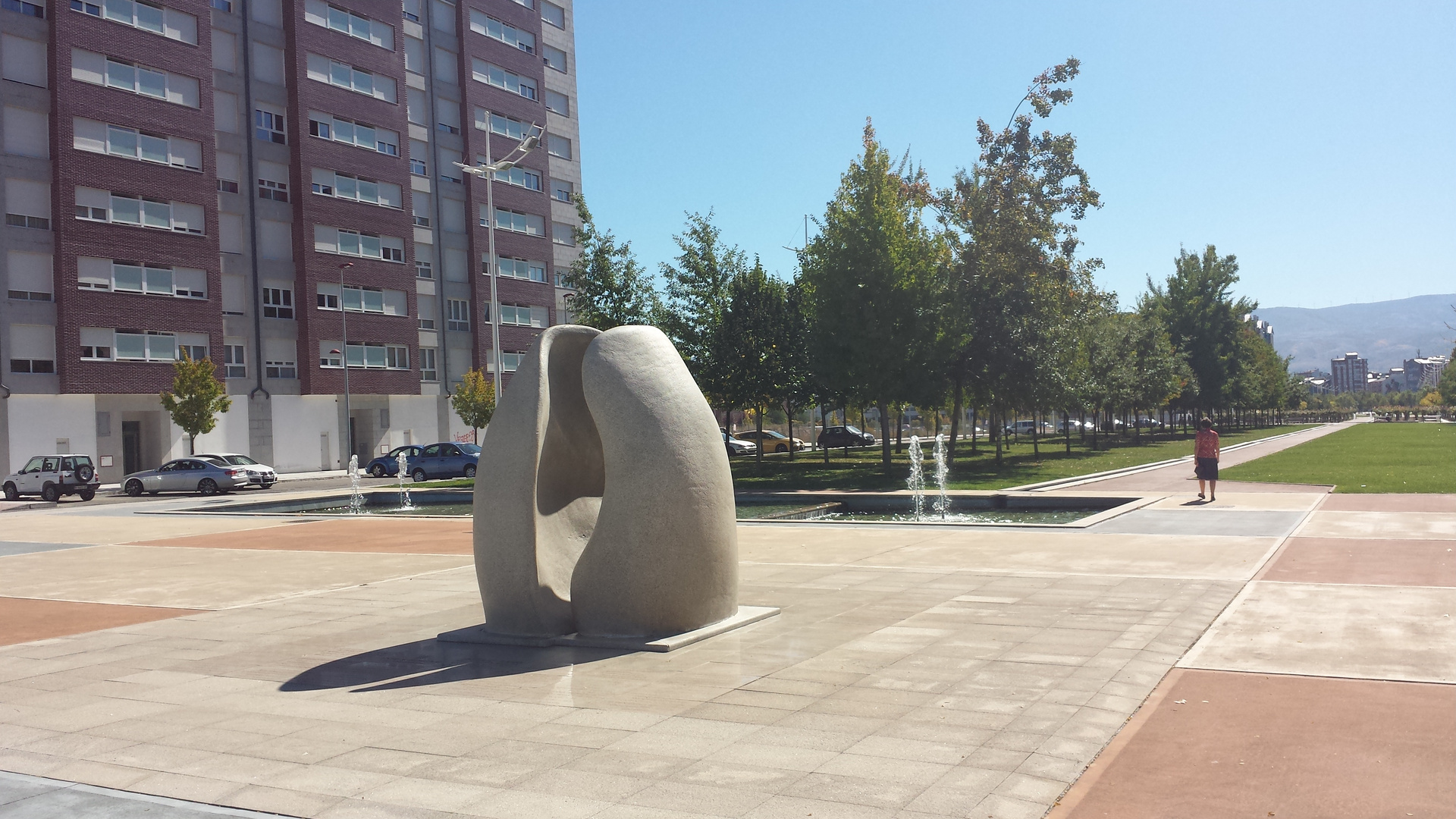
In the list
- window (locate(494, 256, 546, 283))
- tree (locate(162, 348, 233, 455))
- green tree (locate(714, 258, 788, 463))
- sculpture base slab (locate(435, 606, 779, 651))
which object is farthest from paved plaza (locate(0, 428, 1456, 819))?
window (locate(494, 256, 546, 283))

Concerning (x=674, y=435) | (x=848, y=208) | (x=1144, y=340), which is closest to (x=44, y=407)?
(x=848, y=208)

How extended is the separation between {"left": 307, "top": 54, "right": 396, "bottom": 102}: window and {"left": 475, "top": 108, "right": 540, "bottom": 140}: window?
20.3 feet

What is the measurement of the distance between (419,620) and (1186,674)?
704 cm

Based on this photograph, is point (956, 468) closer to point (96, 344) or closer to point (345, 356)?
point (345, 356)

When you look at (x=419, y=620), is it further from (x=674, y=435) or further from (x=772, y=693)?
(x=772, y=693)

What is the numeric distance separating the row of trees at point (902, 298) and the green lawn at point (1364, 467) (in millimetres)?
7997

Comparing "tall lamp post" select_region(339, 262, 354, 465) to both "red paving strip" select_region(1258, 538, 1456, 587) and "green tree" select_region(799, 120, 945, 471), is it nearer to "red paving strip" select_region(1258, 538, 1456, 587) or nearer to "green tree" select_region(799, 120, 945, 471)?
"green tree" select_region(799, 120, 945, 471)

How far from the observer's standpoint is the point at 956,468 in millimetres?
34969

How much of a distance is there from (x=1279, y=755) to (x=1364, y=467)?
28.1 meters

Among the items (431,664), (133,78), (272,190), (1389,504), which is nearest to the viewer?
(431,664)

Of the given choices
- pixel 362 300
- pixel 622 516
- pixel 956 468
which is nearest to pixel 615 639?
pixel 622 516

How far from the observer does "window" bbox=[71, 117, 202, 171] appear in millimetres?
43281

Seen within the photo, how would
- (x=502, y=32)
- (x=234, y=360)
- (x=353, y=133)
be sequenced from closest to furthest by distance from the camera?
(x=234, y=360), (x=353, y=133), (x=502, y=32)

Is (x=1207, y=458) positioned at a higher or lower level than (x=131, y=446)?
lower
